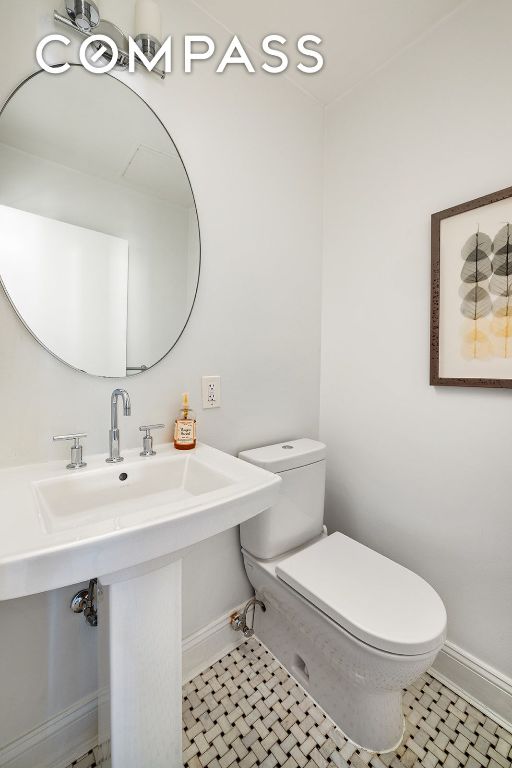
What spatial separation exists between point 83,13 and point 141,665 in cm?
164

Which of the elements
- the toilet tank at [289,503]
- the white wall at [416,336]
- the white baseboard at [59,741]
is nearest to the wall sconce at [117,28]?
the white wall at [416,336]

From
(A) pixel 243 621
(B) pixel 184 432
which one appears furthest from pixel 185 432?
(A) pixel 243 621

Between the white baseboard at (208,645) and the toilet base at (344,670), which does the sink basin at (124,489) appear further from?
the white baseboard at (208,645)

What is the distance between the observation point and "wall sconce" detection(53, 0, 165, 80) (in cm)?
85

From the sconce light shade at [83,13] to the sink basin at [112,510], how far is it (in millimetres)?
1197

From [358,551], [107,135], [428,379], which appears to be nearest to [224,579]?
[358,551]

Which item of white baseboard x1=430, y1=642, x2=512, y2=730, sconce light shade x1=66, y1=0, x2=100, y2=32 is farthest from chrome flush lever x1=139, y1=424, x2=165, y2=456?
white baseboard x1=430, y1=642, x2=512, y2=730

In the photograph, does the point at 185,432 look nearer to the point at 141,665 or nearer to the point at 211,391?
the point at 211,391

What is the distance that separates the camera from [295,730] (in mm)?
1001

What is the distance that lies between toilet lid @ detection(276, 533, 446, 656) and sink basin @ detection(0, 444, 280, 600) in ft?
1.35

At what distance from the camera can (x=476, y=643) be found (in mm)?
1109

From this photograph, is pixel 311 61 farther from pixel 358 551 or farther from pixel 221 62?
pixel 358 551

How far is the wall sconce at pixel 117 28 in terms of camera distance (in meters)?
0.85

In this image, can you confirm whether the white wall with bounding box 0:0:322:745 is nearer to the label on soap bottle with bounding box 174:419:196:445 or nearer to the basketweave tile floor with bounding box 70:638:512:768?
the label on soap bottle with bounding box 174:419:196:445
